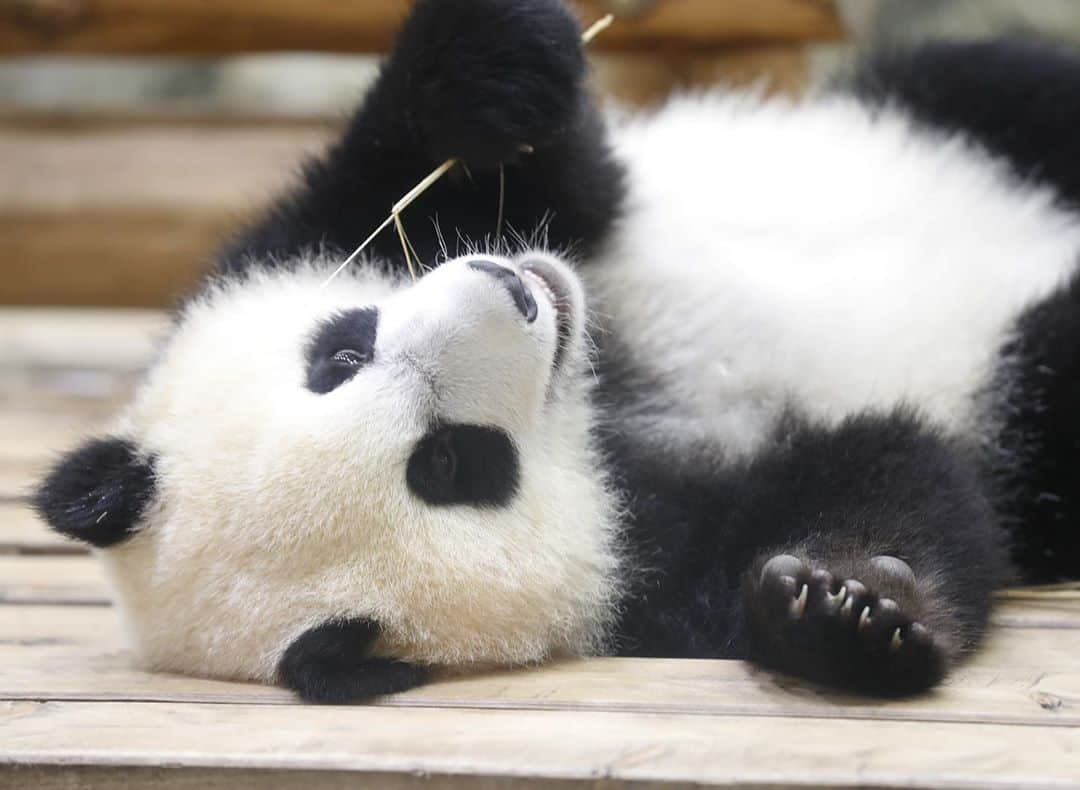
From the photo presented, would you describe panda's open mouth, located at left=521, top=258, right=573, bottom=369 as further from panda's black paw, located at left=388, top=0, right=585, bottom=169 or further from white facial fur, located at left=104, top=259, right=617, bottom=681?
panda's black paw, located at left=388, top=0, right=585, bottom=169

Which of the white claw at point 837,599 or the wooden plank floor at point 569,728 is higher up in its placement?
the white claw at point 837,599

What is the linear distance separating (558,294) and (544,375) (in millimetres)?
202

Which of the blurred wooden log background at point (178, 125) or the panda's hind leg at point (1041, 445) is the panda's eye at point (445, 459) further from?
the blurred wooden log background at point (178, 125)

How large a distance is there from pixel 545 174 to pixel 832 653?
1.19 meters

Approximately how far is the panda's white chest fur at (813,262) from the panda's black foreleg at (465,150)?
0.69 ft

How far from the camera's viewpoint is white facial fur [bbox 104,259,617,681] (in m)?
1.98

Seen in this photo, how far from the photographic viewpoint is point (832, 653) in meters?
1.85

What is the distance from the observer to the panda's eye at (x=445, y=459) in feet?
6.64

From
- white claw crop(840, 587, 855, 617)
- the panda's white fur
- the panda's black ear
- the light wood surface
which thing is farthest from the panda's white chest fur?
the light wood surface

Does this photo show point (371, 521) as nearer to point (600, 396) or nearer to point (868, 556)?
point (600, 396)

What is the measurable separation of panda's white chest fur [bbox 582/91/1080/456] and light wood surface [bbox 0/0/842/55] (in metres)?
1.14

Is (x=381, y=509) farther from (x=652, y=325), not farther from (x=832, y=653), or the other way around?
(x=652, y=325)

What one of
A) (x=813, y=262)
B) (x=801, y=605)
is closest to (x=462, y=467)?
(x=801, y=605)

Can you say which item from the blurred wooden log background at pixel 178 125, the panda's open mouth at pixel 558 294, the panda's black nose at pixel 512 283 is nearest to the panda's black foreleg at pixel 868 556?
the panda's open mouth at pixel 558 294
